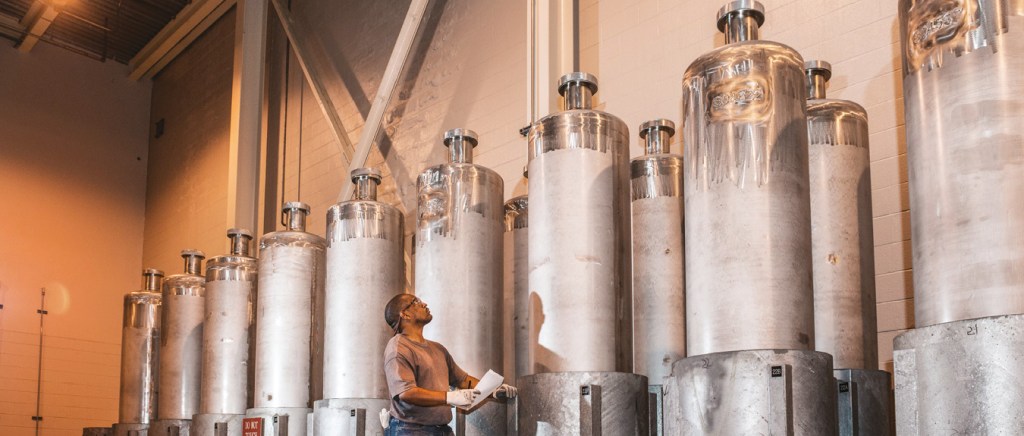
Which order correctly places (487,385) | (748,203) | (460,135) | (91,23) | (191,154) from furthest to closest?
(91,23)
(191,154)
(460,135)
(487,385)
(748,203)

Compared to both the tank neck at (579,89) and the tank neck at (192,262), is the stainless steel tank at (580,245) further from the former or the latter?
the tank neck at (192,262)

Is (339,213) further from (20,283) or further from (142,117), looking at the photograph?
(142,117)

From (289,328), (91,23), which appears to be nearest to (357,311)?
(289,328)

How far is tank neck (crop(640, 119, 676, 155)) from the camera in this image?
21.8 feet

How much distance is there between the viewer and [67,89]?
47.4 feet

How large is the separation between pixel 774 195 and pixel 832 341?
1.11m

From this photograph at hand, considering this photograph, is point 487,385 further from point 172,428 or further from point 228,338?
point 172,428

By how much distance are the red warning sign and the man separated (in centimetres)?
280

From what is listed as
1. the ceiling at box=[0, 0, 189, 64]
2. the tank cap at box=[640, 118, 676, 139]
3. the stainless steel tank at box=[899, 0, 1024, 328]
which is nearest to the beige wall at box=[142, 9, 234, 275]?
the ceiling at box=[0, 0, 189, 64]

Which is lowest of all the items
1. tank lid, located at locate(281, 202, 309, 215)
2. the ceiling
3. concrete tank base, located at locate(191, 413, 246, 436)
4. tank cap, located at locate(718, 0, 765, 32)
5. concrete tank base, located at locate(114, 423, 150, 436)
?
concrete tank base, located at locate(114, 423, 150, 436)

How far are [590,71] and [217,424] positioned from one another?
4.44 meters

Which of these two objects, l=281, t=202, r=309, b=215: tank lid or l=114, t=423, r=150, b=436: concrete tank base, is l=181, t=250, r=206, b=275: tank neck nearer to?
l=114, t=423, r=150, b=436: concrete tank base

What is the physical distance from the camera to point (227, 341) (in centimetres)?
888

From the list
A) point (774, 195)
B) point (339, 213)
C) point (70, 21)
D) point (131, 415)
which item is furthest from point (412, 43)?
point (70, 21)
